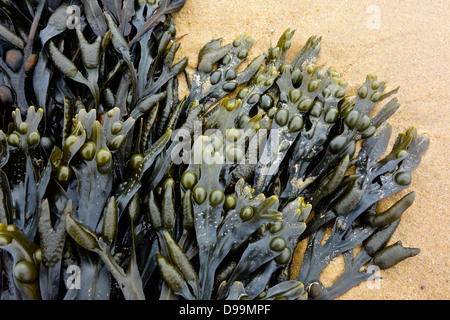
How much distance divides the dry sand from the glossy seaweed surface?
3.4 inches

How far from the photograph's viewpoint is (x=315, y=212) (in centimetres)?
115

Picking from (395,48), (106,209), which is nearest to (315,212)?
(106,209)

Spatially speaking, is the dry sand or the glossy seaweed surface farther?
the dry sand

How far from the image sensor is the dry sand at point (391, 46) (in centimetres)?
117

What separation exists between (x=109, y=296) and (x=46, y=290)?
16 cm

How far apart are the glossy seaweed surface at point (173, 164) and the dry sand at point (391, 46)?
0.09 meters

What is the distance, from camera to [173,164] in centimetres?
106

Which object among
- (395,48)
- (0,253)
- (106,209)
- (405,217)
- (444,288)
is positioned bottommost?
(444,288)

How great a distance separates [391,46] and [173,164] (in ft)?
3.58

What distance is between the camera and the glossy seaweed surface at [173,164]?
854mm

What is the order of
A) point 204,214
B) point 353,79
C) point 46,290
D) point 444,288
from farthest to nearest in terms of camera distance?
point 353,79, point 444,288, point 204,214, point 46,290

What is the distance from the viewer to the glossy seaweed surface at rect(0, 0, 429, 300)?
0.85 metres

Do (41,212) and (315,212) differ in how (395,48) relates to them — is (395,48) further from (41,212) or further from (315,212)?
(41,212)

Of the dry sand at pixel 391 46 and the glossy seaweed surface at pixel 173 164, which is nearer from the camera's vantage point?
the glossy seaweed surface at pixel 173 164
